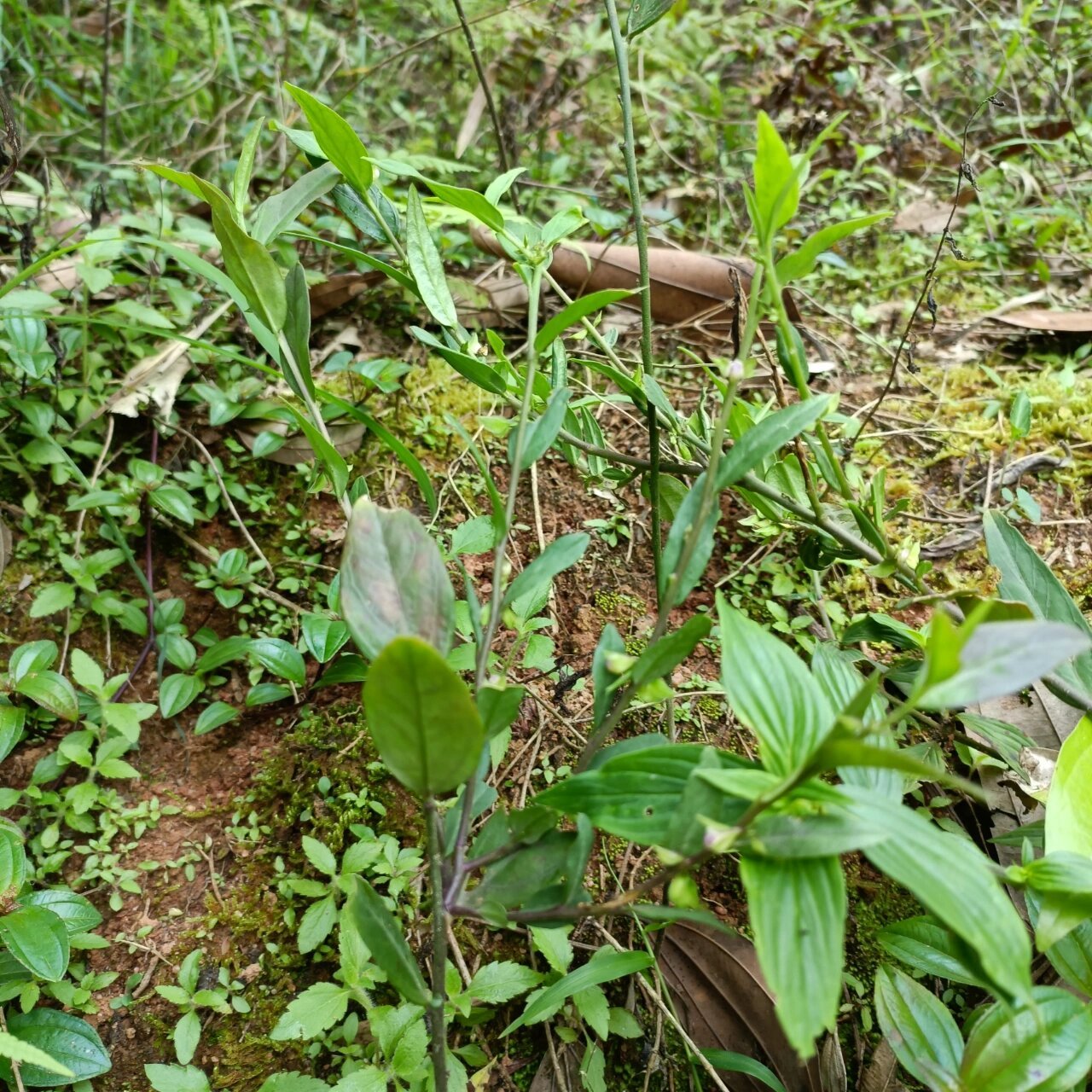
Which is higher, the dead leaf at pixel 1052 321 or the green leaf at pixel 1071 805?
the dead leaf at pixel 1052 321

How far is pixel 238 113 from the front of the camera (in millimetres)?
2494

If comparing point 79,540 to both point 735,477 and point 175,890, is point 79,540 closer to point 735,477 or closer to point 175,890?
point 175,890

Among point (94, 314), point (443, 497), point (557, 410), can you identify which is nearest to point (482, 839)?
point (557, 410)

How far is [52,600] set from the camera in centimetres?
124

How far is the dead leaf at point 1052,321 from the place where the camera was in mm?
1743

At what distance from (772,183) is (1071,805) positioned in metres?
0.65

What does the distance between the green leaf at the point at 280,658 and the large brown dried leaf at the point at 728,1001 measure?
64 cm

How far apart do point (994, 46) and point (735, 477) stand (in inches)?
120

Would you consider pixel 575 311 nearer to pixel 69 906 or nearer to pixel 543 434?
pixel 543 434

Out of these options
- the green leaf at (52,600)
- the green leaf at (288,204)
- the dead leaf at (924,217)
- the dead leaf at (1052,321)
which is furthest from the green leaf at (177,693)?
the dead leaf at (924,217)

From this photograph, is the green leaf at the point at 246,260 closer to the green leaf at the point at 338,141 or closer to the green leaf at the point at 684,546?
the green leaf at the point at 338,141

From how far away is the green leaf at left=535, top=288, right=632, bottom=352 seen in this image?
2.41ft

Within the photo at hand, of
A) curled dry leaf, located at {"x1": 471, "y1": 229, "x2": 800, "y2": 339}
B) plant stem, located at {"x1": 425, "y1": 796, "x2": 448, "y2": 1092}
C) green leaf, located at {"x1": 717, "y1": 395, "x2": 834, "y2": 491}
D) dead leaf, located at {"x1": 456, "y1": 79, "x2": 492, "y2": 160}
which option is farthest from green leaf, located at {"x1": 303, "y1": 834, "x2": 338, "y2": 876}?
dead leaf, located at {"x1": 456, "y1": 79, "x2": 492, "y2": 160}

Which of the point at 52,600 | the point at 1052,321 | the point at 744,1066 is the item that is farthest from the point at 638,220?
the point at 1052,321
